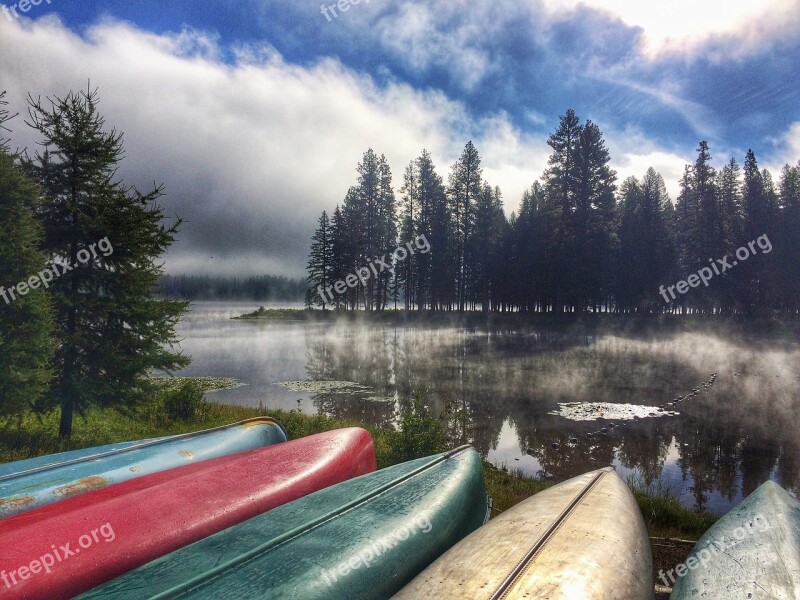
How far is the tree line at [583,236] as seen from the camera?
3975 centimetres

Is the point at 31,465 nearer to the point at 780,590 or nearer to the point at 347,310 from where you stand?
the point at 780,590

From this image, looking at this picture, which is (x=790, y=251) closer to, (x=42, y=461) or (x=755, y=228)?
(x=755, y=228)

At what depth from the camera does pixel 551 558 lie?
288 cm

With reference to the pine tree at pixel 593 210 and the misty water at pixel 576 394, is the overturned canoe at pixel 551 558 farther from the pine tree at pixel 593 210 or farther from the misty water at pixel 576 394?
the pine tree at pixel 593 210

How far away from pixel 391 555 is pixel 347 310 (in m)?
53.3

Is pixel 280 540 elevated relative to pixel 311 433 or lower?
elevated

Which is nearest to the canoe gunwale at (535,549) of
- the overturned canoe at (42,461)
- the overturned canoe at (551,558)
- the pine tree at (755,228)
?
the overturned canoe at (551,558)

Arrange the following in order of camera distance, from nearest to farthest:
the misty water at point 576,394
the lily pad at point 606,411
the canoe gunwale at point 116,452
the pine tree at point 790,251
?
1. the canoe gunwale at point 116,452
2. the misty water at point 576,394
3. the lily pad at point 606,411
4. the pine tree at point 790,251

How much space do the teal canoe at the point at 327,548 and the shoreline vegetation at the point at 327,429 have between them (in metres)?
2.44

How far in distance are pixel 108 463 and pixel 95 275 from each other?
18.3ft

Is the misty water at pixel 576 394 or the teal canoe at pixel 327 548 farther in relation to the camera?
the misty water at pixel 576 394

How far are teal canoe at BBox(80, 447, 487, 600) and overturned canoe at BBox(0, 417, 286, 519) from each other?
1.82 metres

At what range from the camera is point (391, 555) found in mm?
3131

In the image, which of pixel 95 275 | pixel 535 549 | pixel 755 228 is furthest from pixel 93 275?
pixel 755 228
